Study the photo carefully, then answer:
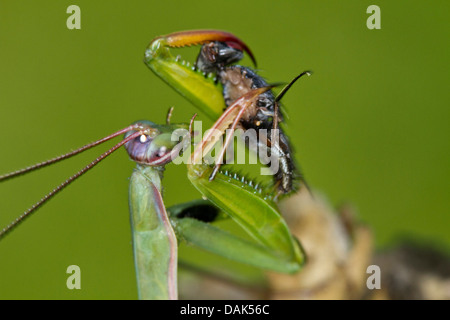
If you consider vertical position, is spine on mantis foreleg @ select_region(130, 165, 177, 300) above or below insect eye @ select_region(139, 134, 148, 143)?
below

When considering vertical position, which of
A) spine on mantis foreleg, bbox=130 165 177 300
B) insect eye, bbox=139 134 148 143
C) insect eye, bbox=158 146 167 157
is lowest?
spine on mantis foreleg, bbox=130 165 177 300

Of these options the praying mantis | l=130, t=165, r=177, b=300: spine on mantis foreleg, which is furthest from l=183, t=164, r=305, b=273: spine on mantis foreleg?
l=130, t=165, r=177, b=300: spine on mantis foreleg

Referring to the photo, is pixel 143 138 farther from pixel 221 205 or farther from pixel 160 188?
pixel 221 205

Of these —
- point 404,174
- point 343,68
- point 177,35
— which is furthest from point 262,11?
point 177,35

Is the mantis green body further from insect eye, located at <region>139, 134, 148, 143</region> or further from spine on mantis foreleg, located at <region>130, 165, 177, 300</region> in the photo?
insect eye, located at <region>139, 134, 148, 143</region>
